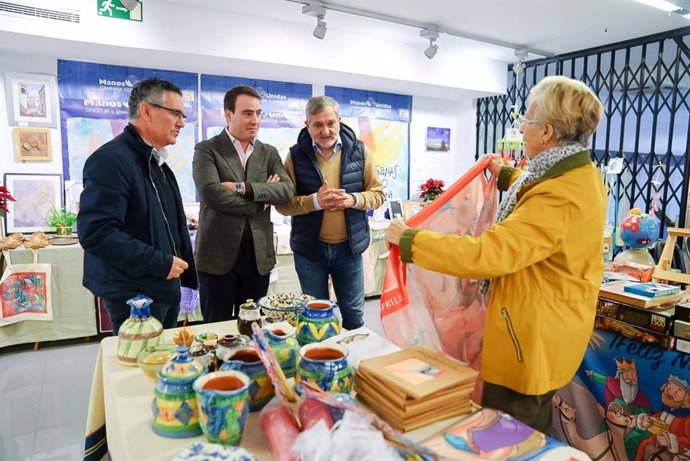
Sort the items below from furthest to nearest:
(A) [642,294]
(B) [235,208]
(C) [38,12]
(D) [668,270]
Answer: (C) [38,12], (D) [668,270], (B) [235,208], (A) [642,294]

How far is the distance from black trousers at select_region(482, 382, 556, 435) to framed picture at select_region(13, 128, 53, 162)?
4018 millimetres

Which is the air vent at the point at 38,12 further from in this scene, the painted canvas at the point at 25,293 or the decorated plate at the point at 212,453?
the decorated plate at the point at 212,453

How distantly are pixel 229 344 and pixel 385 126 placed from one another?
4594 millimetres

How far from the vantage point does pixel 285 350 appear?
4.18ft

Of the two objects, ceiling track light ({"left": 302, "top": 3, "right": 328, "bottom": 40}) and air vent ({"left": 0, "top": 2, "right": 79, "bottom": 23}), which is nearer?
air vent ({"left": 0, "top": 2, "right": 79, "bottom": 23})

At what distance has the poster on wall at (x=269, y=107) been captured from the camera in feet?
14.8

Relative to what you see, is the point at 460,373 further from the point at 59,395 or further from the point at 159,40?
the point at 159,40

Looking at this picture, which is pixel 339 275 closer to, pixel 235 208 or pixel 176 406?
pixel 235 208

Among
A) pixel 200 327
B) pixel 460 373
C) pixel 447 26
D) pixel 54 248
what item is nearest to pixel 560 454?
pixel 460 373

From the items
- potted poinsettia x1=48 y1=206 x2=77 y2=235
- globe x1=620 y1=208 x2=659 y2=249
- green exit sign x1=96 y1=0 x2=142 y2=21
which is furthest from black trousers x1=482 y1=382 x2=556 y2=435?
potted poinsettia x1=48 y1=206 x2=77 y2=235

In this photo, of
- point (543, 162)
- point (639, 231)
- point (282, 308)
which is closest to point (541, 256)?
point (543, 162)

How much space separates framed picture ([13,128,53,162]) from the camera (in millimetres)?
3869

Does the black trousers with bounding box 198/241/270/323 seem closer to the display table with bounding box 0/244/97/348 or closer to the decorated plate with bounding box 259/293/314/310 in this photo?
the decorated plate with bounding box 259/293/314/310

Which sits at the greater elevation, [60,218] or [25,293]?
[60,218]
